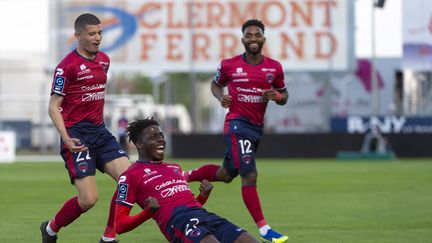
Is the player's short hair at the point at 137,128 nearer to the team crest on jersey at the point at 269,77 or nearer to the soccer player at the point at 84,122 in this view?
the soccer player at the point at 84,122

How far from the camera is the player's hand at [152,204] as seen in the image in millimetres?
8328

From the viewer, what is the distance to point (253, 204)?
39.1 feet

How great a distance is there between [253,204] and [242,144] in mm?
739

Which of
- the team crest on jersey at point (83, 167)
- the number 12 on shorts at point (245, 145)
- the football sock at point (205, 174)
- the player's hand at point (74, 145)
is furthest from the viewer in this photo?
the football sock at point (205, 174)

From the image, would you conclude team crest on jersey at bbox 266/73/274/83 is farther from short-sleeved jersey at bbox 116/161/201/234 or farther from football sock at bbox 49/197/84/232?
short-sleeved jersey at bbox 116/161/201/234

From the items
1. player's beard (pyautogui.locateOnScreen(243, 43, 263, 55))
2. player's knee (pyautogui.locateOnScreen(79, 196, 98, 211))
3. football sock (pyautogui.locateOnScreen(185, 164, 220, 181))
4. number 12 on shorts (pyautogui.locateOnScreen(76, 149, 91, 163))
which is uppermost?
player's beard (pyautogui.locateOnScreen(243, 43, 263, 55))

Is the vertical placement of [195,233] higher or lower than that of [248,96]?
lower

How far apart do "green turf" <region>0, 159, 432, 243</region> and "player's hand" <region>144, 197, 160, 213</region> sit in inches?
137

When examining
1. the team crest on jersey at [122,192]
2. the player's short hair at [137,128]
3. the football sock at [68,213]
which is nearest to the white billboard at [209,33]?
the football sock at [68,213]

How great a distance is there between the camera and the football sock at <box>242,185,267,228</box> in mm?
11828

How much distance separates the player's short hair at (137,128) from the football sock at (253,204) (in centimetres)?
310

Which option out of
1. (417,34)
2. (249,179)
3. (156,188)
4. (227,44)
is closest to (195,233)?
(156,188)

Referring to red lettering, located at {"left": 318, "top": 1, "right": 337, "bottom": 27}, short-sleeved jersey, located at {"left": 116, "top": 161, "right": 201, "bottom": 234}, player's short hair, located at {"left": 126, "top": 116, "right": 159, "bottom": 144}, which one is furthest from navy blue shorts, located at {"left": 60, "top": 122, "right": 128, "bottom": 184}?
red lettering, located at {"left": 318, "top": 1, "right": 337, "bottom": 27}

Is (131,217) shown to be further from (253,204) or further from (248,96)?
(248,96)
